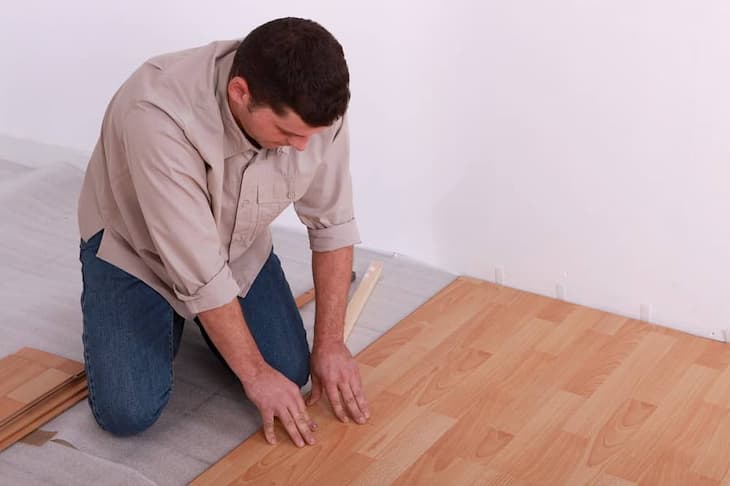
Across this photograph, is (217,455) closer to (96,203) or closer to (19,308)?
(96,203)

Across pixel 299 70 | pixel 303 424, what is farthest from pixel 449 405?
pixel 299 70

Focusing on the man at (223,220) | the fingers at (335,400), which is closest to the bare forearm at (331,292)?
the man at (223,220)

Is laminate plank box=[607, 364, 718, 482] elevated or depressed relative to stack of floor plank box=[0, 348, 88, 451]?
depressed

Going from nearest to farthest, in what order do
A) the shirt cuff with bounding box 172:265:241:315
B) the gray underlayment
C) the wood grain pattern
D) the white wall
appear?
the shirt cuff with bounding box 172:265:241:315
the gray underlayment
the white wall
the wood grain pattern

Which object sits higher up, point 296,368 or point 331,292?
point 331,292

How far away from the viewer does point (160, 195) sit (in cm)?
205

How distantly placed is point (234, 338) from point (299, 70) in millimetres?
607

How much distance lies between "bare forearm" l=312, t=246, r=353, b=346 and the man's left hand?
0.09ft

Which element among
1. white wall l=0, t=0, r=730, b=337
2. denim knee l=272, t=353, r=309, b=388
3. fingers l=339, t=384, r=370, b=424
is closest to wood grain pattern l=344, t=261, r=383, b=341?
white wall l=0, t=0, r=730, b=337

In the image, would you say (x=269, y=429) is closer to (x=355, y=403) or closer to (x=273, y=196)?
(x=355, y=403)

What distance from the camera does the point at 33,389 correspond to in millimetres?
2479

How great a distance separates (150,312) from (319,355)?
1.30ft

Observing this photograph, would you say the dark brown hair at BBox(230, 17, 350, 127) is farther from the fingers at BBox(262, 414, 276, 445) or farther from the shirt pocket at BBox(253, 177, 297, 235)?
the fingers at BBox(262, 414, 276, 445)

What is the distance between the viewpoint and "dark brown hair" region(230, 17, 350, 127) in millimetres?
1869
